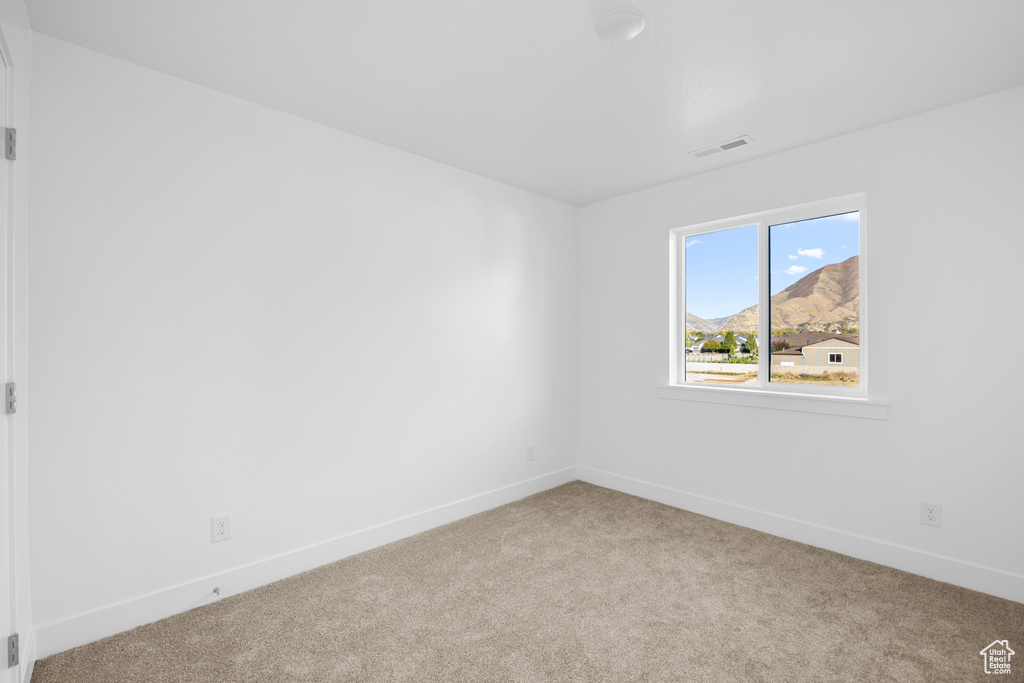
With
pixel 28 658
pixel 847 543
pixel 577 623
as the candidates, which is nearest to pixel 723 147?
pixel 847 543

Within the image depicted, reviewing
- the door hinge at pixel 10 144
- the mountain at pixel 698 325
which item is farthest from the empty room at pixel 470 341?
the mountain at pixel 698 325

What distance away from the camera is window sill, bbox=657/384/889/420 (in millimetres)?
2672

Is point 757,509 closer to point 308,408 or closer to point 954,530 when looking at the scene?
point 954,530

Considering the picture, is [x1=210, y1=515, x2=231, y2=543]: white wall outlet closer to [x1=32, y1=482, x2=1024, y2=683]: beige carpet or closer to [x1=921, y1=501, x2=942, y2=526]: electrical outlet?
[x1=32, y1=482, x2=1024, y2=683]: beige carpet

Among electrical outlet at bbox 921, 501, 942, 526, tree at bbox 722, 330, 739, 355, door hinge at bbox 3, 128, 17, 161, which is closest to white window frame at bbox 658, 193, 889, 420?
tree at bbox 722, 330, 739, 355

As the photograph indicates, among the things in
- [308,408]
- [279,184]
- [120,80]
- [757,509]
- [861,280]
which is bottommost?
[757,509]

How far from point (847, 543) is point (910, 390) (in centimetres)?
98

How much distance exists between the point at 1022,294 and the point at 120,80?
4338 millimetres

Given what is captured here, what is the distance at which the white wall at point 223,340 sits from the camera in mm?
1908

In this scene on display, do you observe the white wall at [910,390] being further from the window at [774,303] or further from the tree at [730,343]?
the tree at [730,343]

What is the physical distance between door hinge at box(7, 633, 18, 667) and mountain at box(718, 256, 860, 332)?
405 cm

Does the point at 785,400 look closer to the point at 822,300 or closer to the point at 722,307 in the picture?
the point at 822,300

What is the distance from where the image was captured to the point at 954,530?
7.88ft

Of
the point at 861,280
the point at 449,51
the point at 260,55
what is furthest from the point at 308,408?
the point at 861,280
